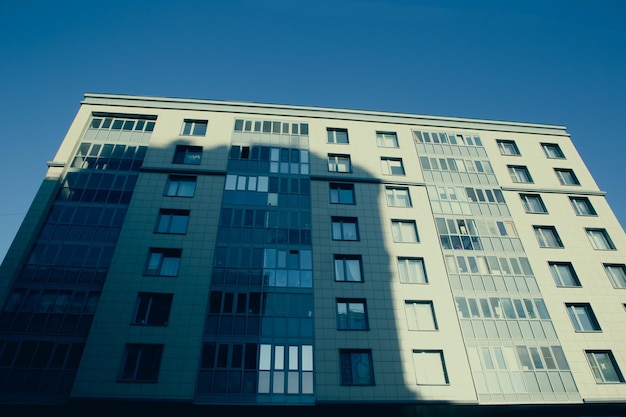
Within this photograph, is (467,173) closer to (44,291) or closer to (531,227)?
(531,227)

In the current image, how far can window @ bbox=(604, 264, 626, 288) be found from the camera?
92.1 feet

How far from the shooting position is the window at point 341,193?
3088 cm

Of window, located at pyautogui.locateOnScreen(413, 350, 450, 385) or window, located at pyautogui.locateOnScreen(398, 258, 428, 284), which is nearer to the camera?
window, located at pyautogui.locateOnScreen(413, 350, 450, 385)

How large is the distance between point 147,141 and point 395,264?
24.3 m

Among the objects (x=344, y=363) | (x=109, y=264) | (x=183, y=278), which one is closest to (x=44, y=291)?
(x=109, y=264)

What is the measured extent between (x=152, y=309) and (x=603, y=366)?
3042 cm

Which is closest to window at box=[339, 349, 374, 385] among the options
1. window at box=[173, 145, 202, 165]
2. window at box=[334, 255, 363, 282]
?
window at box=[334, 255, 363, 282]

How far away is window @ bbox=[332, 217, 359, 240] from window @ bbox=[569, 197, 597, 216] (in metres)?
20.9

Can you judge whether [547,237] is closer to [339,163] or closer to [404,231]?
[404,231]

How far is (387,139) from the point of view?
36031 mm

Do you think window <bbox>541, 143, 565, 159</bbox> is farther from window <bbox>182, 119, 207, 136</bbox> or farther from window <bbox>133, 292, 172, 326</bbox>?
window <bbox>133, 292, 172, 326</bbox>

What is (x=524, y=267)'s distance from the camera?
91.8ft

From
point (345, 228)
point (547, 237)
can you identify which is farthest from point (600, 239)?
point (345, 228)

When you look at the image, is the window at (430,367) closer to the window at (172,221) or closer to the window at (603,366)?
the window at (603,366)
